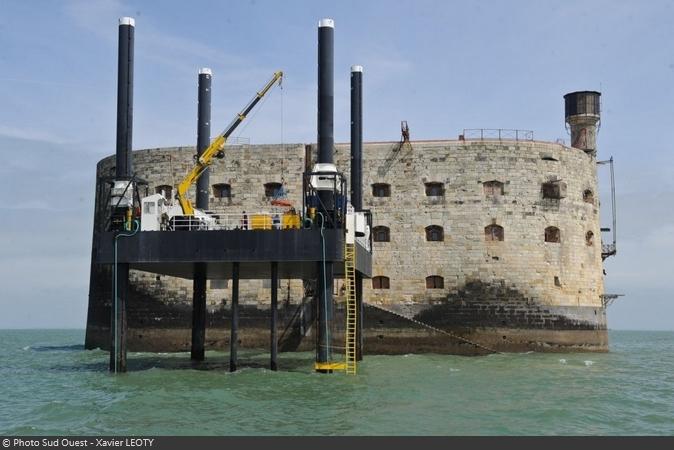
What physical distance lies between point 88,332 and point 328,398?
1063 inches

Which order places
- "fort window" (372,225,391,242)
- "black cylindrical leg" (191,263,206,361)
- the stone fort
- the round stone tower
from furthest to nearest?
the round stone tower → "fort window" (372,225,391,242) → the stone fort → "black cylindrical leg" (191,263,206,361)

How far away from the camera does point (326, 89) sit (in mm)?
29328

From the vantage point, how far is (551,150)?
42406 mm

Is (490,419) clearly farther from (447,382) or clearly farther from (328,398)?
(447,382)

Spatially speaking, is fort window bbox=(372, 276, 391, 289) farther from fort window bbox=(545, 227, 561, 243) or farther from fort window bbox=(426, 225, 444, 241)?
fort window bbox=(545, 227, 561, 243)

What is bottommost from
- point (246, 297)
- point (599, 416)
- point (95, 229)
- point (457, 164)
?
point (599, 416)

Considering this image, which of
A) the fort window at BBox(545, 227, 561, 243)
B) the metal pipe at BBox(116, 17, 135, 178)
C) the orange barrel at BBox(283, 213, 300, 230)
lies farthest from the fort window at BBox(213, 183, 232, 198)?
the fort window at BBox(545, 227, 561, 243)

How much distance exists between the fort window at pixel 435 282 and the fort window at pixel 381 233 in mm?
2936

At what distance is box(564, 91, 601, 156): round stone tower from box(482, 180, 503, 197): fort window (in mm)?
8234

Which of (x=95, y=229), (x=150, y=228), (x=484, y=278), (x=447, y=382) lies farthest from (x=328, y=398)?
(x=95, y=229)

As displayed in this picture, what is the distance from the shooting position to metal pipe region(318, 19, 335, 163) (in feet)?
96.0

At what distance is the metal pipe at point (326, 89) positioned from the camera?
1152 inches

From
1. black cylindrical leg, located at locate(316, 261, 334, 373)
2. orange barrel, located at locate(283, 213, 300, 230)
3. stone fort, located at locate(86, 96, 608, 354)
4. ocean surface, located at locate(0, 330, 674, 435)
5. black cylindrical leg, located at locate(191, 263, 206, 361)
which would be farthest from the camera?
stone fort, located at locate(86, 96, 608, 354)

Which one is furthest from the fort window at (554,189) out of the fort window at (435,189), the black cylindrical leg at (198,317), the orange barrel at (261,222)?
the orange barrel at (261,222)
